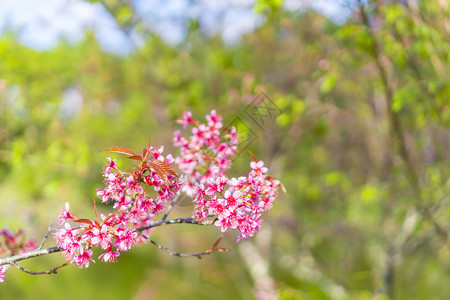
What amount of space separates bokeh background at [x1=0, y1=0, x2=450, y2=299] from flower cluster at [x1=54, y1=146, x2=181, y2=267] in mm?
505

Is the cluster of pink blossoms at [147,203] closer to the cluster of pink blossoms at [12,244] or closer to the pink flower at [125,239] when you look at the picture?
the pink flower at [125,239]

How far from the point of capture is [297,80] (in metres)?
6.97

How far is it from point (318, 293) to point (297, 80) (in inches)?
159

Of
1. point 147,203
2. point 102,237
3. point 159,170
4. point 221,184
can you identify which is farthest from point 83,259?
point 221,184

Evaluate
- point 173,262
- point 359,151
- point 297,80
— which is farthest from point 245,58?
point 173,262

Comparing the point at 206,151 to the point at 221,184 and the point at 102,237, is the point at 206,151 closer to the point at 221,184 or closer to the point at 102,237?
the point at 221,184

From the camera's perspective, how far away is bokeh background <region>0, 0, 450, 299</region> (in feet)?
11.1

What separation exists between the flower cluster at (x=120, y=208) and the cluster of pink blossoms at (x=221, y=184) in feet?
0.42

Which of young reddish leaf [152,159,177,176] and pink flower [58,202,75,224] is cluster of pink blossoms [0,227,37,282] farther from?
young reddish leaf [152,159,177,176]

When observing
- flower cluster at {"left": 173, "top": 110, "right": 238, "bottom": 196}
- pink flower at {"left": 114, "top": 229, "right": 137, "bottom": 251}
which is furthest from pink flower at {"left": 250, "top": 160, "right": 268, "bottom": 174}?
pink flower at {"left": 114, "top": 229, "right": 137, "bottom": 251}

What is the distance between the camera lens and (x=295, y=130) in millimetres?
5992

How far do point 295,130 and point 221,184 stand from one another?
15.8 ft

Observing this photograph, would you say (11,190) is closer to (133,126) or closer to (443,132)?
(133,126)

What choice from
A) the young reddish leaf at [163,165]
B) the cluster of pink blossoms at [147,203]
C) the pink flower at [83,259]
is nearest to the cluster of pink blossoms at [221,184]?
the cluster of pink blossoms at [147,203]
